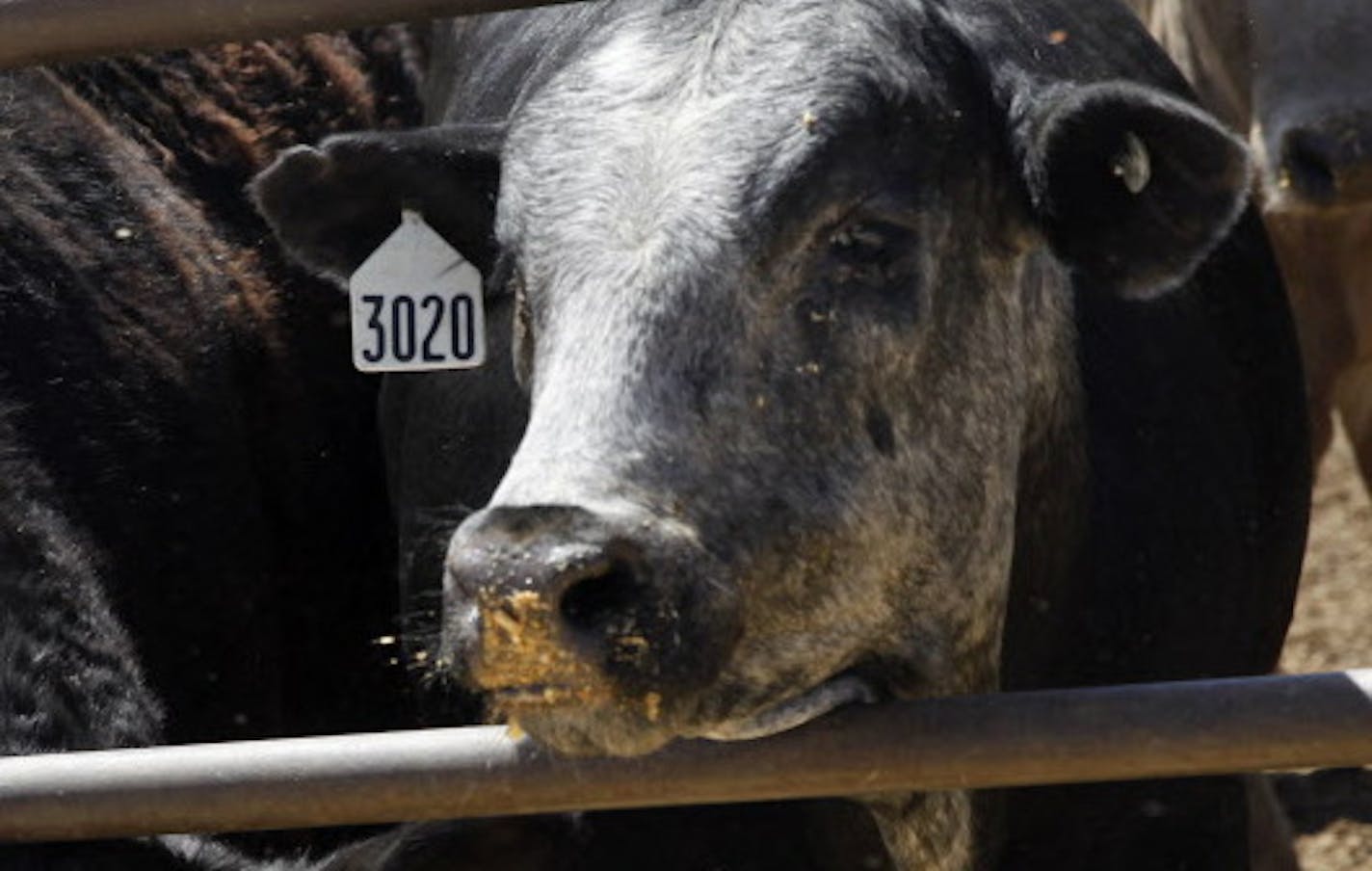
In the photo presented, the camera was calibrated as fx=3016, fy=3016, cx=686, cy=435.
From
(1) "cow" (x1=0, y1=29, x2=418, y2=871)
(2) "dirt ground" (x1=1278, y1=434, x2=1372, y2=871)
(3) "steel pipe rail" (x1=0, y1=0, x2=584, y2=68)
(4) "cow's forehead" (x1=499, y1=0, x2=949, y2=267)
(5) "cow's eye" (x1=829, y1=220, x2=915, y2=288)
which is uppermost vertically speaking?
(3) "steel pipe rail" (x1=0, y1=0, x2=584, y2=68)

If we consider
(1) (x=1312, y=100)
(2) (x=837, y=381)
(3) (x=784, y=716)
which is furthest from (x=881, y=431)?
(1) (x=1312, y=100)

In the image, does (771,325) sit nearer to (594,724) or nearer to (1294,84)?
(594,724)

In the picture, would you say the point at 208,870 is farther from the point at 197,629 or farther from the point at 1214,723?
the point at 1214,723

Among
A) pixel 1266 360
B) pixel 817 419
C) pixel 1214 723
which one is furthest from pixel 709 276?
pixel 1266 360

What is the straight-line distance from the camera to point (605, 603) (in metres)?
2.71

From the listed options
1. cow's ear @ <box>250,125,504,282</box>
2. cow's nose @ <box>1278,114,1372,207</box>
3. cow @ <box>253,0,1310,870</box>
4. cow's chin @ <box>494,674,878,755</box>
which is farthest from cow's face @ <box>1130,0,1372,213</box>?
cow's chin @ <box>494,674,878,755</box>

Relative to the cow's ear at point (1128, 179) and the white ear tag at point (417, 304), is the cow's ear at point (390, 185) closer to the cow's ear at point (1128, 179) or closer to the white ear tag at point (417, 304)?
the white ear tag at point (417, 304)

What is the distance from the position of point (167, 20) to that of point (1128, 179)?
1.02 metres

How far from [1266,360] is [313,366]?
139cm

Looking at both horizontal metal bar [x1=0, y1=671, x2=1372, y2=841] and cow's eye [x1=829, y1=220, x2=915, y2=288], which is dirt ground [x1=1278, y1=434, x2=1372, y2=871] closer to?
cow's eye [x1=829, y1=220, x2=915, y2=288]

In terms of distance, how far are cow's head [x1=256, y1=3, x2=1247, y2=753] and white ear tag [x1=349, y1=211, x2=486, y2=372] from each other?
0.05m

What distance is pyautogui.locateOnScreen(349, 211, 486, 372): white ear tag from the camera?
351cm

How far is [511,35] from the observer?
4.43 metres

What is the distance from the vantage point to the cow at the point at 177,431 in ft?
12.2
